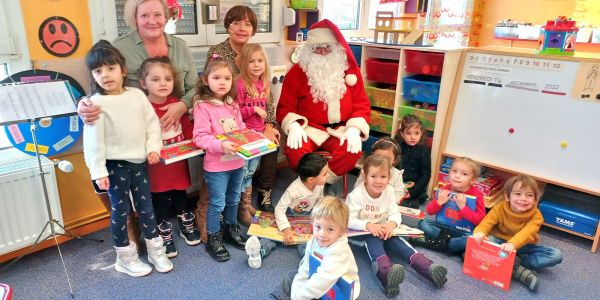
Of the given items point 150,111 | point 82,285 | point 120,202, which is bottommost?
point 82,285

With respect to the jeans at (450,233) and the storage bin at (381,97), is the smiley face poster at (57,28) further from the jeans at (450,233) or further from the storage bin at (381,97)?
the jeans at (450,233)

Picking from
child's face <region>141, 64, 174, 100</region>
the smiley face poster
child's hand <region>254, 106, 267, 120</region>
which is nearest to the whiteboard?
child's hand <region>254, 106, 267, 120</region>

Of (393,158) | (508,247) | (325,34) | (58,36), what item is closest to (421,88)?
(393,158)

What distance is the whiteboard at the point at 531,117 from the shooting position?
97.7 inches

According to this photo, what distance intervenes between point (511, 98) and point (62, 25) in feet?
8.59

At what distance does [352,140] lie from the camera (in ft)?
8.80

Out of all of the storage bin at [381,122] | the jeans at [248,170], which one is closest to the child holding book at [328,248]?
the jeans at [248,170]

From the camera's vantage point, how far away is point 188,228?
2.46m

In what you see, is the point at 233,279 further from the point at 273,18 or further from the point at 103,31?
the point at 273,18

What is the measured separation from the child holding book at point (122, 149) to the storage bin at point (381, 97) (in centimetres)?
180

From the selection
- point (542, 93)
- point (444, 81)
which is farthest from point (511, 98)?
point (444, 81)

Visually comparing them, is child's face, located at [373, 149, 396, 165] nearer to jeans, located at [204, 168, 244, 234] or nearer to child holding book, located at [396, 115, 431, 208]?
child holding book, located at [396, 115, 431, 208]

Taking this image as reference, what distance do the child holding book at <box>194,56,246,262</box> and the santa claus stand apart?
544 millimetres

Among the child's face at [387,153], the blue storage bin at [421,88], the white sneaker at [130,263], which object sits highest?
the blue storage bin at [421,88]
